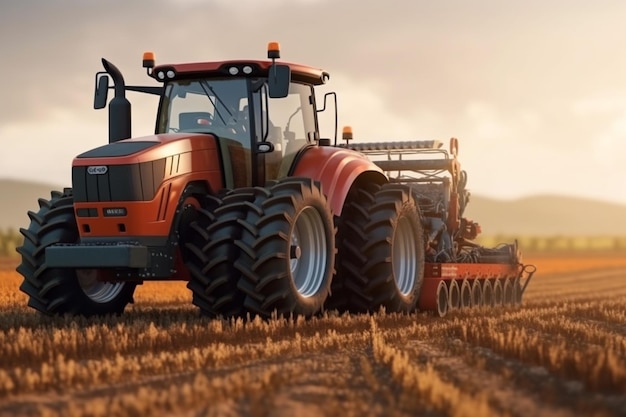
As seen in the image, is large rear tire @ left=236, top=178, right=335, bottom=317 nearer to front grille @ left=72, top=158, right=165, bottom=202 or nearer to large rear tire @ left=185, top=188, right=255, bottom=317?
large rear tire @ left=185, top=188, right=255, bottom=317

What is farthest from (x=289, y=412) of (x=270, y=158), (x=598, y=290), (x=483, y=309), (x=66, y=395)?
(x=598, y=290)

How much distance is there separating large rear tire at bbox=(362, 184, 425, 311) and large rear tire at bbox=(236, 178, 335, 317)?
3.98 feet

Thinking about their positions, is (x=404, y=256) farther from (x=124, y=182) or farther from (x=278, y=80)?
(x=124, y=182)

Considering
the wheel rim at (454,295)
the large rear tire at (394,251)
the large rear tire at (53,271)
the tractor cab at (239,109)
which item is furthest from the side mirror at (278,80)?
the wheel rim at (454,295)

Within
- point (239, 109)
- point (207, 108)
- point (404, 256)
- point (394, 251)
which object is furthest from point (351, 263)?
point (207, 108)

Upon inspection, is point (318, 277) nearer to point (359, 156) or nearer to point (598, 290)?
point (359, 156)

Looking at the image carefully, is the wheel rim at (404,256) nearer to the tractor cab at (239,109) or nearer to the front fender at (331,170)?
the front fender at (331,170)

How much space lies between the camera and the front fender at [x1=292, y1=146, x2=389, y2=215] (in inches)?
466

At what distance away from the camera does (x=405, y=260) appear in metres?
13.5

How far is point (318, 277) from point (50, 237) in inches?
111

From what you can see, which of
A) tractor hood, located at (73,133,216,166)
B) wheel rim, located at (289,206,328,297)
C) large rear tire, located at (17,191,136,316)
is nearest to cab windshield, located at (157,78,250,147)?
tractor hood, located at (73,133,216,166)

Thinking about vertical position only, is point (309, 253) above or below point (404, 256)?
above

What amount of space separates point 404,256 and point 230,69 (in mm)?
3457

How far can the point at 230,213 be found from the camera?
1038 centimetres
